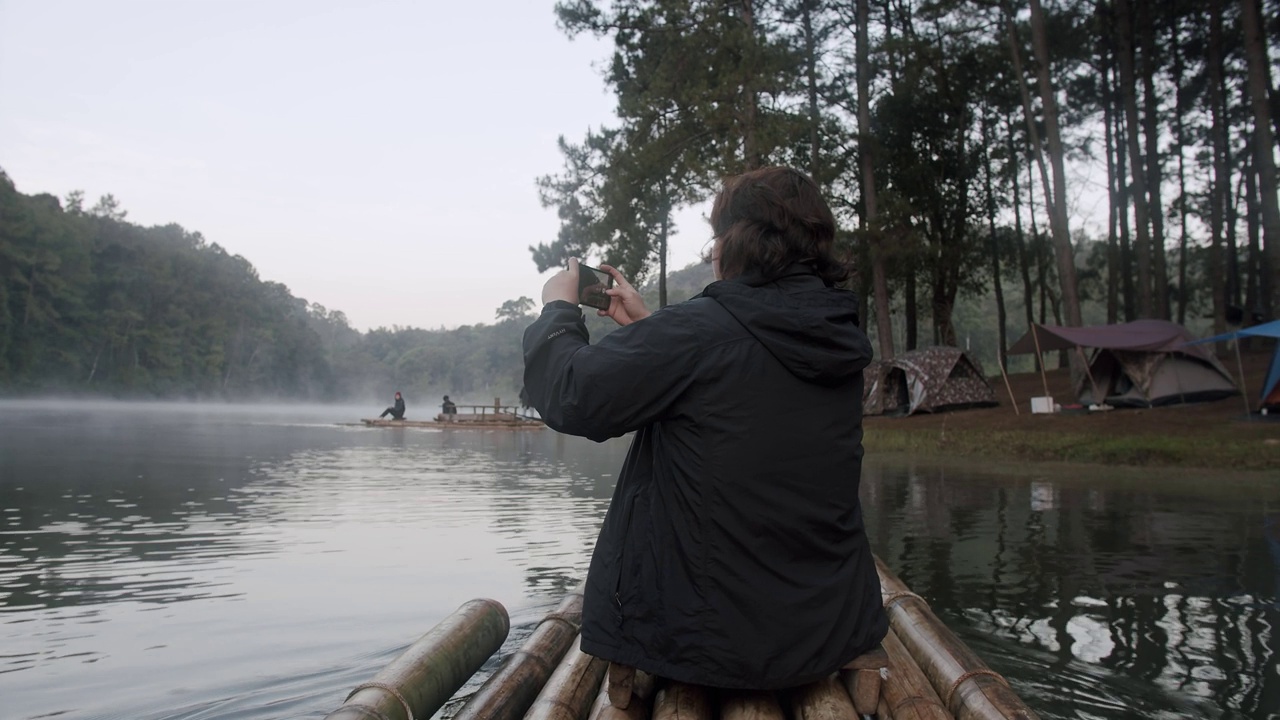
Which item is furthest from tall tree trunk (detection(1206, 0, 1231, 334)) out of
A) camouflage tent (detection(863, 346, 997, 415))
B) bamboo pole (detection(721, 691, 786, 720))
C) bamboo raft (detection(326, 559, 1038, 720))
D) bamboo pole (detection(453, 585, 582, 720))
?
bamboo pole (detection(721, 691, 786, 720))

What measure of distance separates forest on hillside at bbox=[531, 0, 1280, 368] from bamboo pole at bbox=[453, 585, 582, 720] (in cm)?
1676

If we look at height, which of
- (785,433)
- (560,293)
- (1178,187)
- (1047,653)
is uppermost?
(1178,187)

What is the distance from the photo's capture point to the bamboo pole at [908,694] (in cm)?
210

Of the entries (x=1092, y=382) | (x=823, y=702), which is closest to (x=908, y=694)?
(x=823, y=702)

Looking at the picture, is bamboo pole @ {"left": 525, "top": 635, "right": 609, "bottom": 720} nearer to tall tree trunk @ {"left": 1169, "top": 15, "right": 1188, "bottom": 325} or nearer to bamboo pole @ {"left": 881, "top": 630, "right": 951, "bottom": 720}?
bamboo pole @ {"left": 881, "top": 630, "right": 951, "bottom": 720}

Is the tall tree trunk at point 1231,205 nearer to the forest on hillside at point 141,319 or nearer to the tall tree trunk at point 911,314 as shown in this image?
the tall tree trunk at point 911,314

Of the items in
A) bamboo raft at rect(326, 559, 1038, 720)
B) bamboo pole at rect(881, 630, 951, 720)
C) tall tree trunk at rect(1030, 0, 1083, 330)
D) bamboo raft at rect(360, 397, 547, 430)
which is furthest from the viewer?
bamboo raft at rect(360, 397, 547, 430)

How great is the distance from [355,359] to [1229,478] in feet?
357

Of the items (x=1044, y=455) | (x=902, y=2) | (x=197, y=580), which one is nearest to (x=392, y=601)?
(x=197, y=580)

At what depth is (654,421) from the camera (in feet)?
6.32

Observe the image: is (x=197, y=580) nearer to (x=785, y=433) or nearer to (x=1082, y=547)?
(x=785, y=433)

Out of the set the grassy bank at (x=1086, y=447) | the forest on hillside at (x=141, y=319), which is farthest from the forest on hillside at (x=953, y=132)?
the forest on hillside at (x=141, y=319)

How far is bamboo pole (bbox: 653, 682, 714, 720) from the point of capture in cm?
190

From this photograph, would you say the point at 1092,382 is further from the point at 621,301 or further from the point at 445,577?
the point at 621,301
